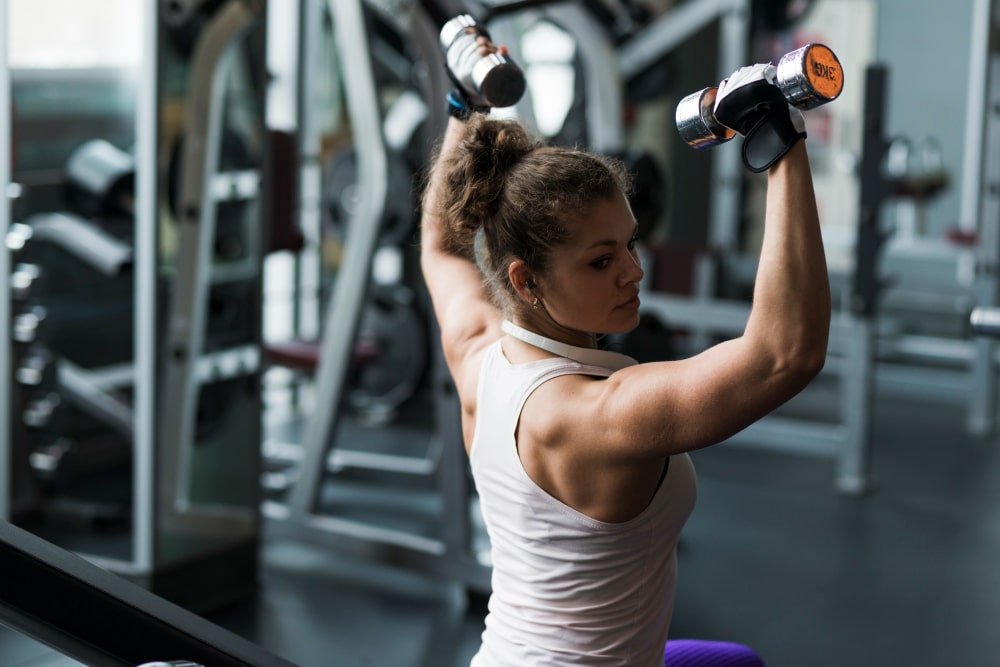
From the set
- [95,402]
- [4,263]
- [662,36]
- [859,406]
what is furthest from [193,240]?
[662,36]

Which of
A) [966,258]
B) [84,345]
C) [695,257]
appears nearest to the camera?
[84,345]

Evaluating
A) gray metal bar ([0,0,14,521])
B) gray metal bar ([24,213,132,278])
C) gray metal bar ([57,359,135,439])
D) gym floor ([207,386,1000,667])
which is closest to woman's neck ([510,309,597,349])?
gym floor ([207,386,1000,667])

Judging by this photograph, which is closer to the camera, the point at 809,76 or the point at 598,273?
the point at 809,76

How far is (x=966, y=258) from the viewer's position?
239 inches

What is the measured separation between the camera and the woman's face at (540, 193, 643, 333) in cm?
113

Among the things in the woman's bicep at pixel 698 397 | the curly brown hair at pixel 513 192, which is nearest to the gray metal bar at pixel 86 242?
the curly brown hair at pixel 513 192

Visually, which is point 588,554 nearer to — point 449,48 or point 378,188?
point 449,48

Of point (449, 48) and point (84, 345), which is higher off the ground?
point (449, 48)

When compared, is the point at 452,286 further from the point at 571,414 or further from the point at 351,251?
the point at 351,251

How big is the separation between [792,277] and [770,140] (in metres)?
0.12

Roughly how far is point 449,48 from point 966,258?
5.19 metres

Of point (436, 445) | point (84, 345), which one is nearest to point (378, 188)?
point (436, 445)

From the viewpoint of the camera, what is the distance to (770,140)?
937mm

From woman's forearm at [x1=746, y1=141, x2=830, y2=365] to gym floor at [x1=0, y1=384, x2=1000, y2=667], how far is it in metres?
1.88
